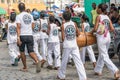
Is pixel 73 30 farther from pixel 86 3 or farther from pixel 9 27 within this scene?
pixel 86 3

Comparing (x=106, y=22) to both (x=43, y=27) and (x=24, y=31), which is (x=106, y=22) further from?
(x=43, y=27)

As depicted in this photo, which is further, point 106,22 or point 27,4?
point 27,4

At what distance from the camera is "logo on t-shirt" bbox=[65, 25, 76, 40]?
1052cm

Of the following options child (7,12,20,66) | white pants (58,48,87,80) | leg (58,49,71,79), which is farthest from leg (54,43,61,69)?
white pants (58,48,87,80)

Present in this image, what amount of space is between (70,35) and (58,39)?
9.65 feet

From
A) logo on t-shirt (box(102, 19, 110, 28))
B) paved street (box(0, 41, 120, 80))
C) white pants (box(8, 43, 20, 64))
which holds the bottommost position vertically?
paved street (box(0, 41, 120, 80))

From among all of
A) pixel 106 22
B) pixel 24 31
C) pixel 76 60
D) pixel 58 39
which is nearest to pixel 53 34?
pixel 58 39

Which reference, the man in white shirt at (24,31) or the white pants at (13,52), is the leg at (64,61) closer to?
the man in white shirt at (24,31)

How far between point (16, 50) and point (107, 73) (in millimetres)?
4262

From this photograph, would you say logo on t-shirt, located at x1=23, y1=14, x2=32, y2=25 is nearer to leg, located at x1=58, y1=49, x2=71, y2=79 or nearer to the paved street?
the paved street

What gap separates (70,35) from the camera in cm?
1054

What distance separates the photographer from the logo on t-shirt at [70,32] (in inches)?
414

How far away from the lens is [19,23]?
40.8ft

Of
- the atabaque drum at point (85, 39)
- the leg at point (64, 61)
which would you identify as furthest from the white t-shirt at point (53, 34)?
the leg at point (64, 61)
